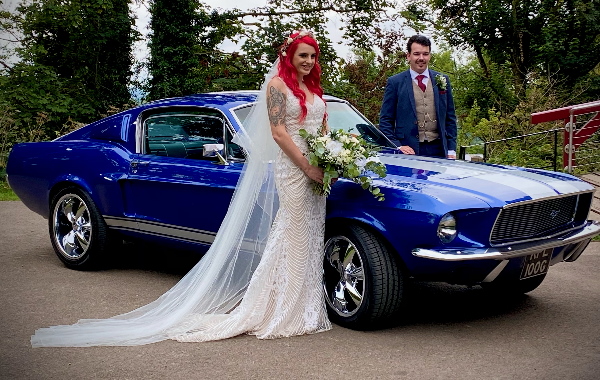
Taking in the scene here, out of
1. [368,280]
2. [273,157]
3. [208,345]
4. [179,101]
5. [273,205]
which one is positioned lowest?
[208,345]

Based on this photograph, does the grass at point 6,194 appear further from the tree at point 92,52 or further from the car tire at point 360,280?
the car tire at point 360,280

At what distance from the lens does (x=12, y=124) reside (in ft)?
58.0

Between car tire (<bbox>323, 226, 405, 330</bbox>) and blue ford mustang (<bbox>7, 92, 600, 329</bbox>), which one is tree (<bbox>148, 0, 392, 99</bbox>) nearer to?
blue ford mustang (<bbox>7, 92, 600, 329</bbox>)

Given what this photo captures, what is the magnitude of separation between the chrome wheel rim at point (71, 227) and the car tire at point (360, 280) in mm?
2767

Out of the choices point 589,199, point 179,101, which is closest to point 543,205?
point 589,199

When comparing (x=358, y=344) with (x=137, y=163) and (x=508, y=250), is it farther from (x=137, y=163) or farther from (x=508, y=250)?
(x=137, y=163)

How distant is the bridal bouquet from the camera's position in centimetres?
488

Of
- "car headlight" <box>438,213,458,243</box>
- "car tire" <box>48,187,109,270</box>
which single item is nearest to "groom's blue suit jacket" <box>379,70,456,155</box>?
"car headlight" <box>438,213,458,243</box>

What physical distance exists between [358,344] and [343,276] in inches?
21.4

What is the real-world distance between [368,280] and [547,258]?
1.27 metres

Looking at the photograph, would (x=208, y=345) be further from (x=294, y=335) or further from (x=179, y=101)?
(x=179, y=101)

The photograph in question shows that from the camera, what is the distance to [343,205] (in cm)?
514

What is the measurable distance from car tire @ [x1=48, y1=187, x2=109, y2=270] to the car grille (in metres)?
3.72

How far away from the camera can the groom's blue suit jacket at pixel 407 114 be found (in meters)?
6.69
